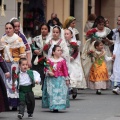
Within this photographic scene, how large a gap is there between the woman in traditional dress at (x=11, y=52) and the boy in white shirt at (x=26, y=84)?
0.84 m

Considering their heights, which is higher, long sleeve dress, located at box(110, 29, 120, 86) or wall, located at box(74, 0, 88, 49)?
wall, located at box(74, 0, 88, 49)

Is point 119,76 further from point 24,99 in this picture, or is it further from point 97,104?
point 24,99

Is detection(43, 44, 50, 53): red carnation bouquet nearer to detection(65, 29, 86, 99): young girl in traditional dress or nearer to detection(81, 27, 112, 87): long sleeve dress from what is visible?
detection(65, 29, 86, 99): young girl in traditional dress

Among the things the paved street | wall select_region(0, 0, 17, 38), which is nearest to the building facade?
wall select_region(0, 0, 17, 38)

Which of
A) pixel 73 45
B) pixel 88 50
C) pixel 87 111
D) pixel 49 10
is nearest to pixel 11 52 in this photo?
pixel 87 111

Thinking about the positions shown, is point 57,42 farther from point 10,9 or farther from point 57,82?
point 10,9

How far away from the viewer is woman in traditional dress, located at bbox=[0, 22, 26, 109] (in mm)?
15638

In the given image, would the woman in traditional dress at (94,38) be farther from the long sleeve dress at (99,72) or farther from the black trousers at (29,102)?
the black trousers at (29,102)

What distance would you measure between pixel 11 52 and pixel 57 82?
107 centimetres

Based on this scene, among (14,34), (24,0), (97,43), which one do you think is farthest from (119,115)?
(24,0)

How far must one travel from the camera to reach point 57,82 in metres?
15.8

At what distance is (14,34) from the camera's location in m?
15.9

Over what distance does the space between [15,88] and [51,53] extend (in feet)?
4.14

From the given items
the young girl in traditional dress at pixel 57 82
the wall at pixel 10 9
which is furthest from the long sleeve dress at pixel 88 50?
the young girl in traditional dress at pixel 57 82
